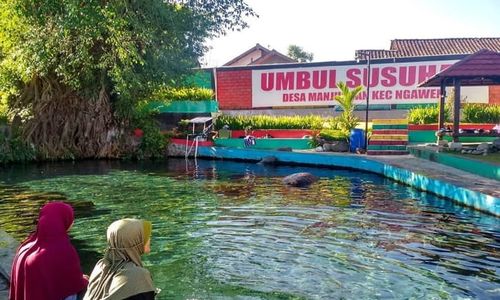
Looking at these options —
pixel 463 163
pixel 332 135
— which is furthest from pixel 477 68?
pixel 332 135

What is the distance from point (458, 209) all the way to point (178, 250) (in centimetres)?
640

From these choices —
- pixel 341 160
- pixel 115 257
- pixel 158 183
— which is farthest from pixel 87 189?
pixel 115 257

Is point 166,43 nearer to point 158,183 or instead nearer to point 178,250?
point 158,183

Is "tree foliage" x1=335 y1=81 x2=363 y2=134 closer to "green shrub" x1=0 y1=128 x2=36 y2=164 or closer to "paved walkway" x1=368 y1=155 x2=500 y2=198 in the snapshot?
"paved walkway" x1=368 y1=155 x2=500 y2=198

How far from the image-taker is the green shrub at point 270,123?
80.2 feet

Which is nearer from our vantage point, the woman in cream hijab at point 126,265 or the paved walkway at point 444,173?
the woman in cream hijab at point 126,265

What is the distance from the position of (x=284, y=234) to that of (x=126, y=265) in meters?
6.23

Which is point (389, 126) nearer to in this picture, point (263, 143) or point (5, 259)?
point (263, 143)

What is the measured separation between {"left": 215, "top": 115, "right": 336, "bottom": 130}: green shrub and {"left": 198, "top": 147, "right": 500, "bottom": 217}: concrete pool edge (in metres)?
2.70

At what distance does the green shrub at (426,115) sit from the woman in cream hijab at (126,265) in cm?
2272

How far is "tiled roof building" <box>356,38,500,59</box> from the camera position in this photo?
3941 cm

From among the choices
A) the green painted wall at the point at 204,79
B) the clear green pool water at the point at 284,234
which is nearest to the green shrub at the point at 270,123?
the green painted wall at the point at 204,79

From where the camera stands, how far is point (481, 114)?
24156 millimetres

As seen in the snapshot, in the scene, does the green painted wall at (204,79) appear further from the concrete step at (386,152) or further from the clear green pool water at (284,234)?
the clear green pool water at (284,234)
